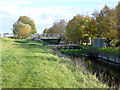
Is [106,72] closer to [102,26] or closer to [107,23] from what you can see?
[107,23]

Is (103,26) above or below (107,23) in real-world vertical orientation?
below

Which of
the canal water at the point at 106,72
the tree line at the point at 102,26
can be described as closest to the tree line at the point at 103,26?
the tree line at the point at 102,26

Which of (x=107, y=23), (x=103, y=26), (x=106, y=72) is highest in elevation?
(x=107, y=23)

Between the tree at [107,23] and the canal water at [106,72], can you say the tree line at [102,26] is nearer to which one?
the tree at [107,23]

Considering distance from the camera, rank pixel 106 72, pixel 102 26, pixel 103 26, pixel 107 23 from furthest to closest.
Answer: pixel 102 26, pixel 103 26, pixel 107 23, pixel 106 72

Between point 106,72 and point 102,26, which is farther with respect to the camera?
point 102,26

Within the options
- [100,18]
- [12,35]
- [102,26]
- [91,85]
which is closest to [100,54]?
[102,26]

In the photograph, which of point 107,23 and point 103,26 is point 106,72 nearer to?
point 107,23

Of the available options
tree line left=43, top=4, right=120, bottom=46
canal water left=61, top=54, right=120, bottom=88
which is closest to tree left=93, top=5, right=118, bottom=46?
tree line left=43, top=4, right=120, bottom=46

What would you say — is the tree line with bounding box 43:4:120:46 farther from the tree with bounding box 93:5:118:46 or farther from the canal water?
the canal water

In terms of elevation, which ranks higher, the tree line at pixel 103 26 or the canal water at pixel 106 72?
the tree line at pixel 103 26

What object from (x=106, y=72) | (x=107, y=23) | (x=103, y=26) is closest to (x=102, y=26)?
(x=103, y=26)

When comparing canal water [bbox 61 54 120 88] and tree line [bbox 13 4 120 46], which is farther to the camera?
tree line [bbox 13 4 120 46]

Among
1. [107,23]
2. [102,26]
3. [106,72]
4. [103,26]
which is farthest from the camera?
[102,26]
